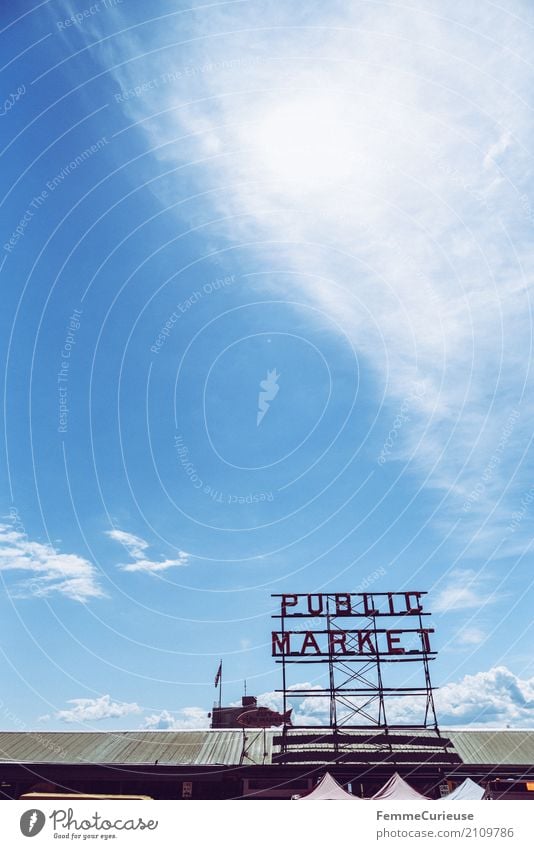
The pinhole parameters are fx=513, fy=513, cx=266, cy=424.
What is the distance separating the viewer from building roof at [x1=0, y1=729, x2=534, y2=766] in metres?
30.5

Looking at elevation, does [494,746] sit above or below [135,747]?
above

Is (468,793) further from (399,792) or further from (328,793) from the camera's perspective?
(328,793)

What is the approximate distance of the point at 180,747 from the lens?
3241cm

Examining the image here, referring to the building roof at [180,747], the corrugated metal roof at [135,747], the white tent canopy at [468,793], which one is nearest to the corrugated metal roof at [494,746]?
the building roof at [180,747]

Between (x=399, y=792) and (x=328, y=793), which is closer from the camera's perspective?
(x=399, y=792)

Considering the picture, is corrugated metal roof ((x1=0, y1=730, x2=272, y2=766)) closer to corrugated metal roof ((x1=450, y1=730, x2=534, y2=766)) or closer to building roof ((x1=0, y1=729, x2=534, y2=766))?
building roof ((x1=0, y1=729, x2=534, y2=766))

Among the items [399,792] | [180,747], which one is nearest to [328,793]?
[399,792]

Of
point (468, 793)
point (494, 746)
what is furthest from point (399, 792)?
point (494, 746)

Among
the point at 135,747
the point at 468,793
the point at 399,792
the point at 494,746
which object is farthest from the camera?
the point at 494,746

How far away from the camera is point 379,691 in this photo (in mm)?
34406

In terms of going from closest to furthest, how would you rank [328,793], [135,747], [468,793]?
[468,793] → [328,793] → [135,747]

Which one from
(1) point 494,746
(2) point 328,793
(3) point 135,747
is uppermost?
(1) point 494,746
